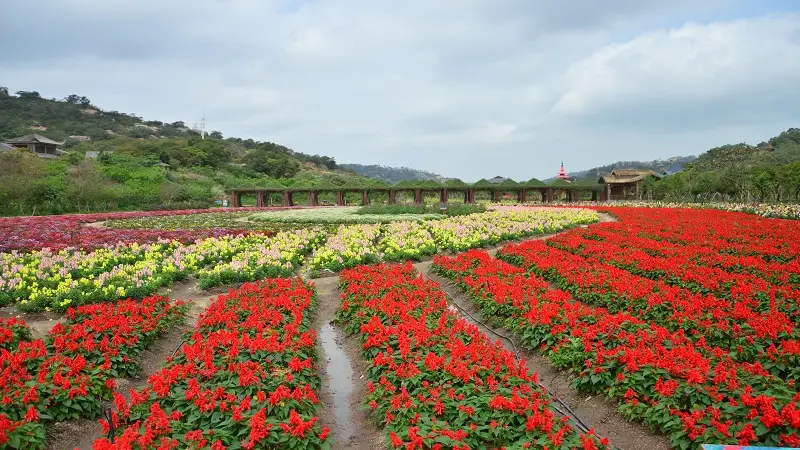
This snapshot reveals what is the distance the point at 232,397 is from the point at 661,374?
4.87 meters

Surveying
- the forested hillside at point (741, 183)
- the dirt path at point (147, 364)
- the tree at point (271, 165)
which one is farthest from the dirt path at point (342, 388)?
the tree at point (271, 165)

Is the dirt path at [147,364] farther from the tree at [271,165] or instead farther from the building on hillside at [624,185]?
the tree at [271,165]

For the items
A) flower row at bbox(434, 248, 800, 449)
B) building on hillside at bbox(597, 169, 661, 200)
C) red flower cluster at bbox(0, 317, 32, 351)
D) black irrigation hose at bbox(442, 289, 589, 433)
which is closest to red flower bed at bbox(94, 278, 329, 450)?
red flower cluster at bbox(0, 317, 32, 351)

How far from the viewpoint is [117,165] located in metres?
61.0

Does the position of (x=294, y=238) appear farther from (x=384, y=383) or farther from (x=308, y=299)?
(x=384, y=383)

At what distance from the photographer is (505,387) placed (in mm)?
5832

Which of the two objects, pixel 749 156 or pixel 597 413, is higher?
pixel 749 156

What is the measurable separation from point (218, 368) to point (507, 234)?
48.8ft

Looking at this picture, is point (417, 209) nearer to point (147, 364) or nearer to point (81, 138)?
point (147, 364)

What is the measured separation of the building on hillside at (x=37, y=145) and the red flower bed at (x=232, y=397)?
250ft

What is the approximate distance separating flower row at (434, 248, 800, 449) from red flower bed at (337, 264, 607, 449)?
95 cm

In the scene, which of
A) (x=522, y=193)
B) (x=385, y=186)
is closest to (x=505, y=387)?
(x=385, y=186)

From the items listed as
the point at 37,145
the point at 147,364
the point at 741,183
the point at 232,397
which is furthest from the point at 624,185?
the point at 37,145

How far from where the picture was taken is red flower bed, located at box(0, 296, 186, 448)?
5309 mm
